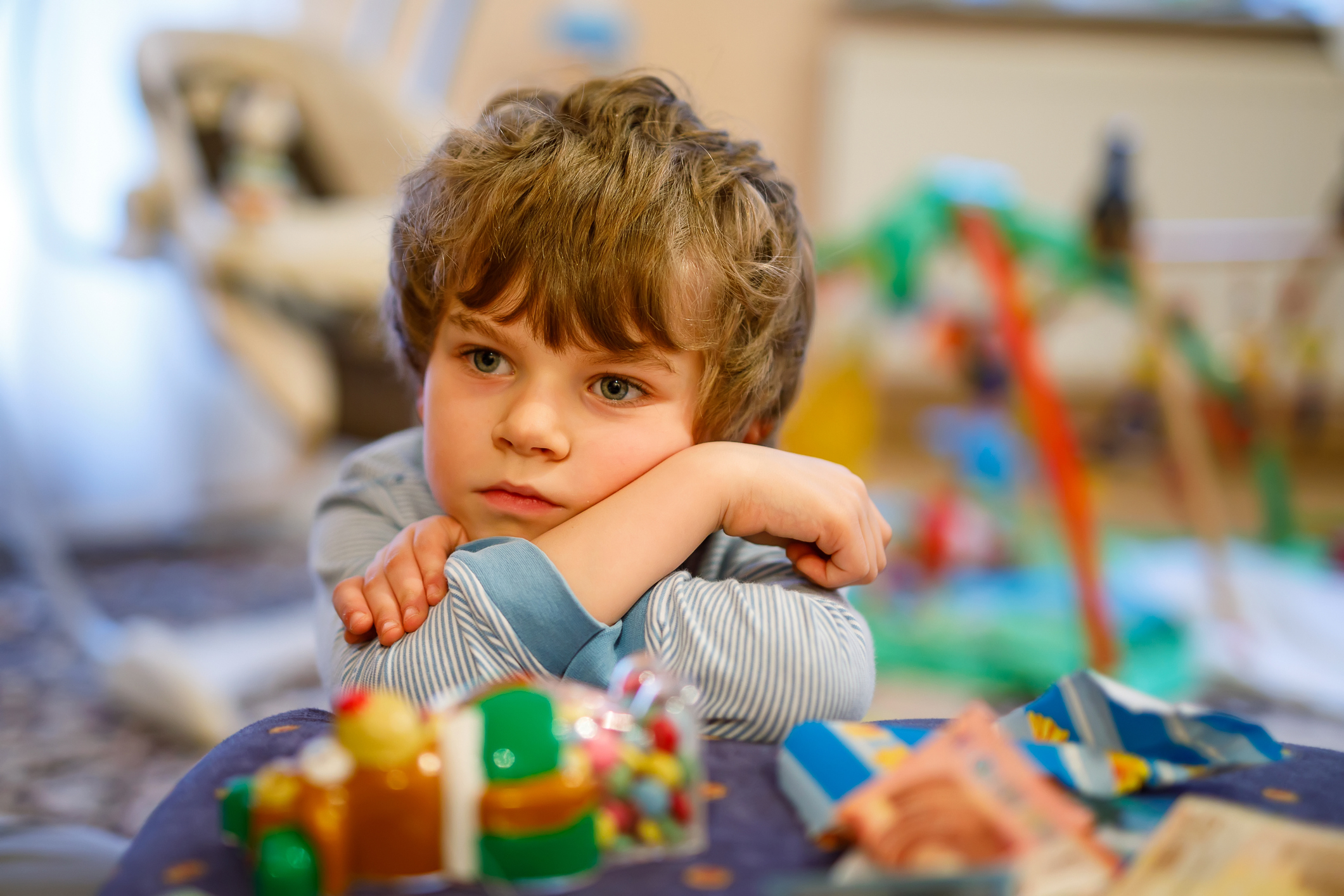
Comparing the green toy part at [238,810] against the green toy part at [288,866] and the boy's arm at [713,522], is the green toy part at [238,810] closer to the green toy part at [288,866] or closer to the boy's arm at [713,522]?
the green toy part at [288,866]

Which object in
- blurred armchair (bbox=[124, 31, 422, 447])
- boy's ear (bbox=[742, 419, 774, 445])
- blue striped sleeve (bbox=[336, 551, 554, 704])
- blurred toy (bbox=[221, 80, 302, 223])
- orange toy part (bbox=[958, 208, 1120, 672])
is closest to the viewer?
blue striped sleeve (bbox=[336, 551, 554, 704])

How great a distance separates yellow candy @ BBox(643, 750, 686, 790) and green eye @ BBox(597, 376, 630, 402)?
0.23 metres

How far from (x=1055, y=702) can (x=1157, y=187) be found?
9.16ft

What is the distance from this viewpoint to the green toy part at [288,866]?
0.31 metres

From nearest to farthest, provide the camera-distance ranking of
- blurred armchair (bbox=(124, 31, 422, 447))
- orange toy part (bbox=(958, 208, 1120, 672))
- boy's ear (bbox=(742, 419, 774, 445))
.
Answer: boy's ear (bbox=(742, 419, 774, 445))
orange toy part (bbox=(958, 208, 1120, 672))
blurred armchair (bbox=(124, 31, 422, 447))

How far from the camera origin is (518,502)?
0.54m

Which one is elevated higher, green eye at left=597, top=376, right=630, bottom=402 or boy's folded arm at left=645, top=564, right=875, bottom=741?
green eye at left=597, top=376, right=630, bottom=402

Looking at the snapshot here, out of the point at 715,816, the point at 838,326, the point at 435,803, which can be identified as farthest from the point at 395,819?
the point at 838,326

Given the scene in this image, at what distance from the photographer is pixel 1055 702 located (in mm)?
469

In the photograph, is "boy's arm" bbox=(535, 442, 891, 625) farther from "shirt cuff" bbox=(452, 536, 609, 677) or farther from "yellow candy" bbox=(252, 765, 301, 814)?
"yellow candy" bbox=(252, 765, 301, 814)

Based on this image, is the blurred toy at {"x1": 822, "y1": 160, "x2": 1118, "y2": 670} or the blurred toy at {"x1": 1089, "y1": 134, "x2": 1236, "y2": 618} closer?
the blurred toy at {"x1": 822, "y1": 160, "x2": 1118, "y2": 670}

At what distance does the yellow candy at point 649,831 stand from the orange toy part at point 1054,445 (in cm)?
106

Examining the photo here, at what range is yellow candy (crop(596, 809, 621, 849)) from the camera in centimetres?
35

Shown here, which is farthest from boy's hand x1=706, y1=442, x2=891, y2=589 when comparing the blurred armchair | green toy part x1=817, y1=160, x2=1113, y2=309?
green toy part x1=817, y1=160, x2=1113, y2=309
